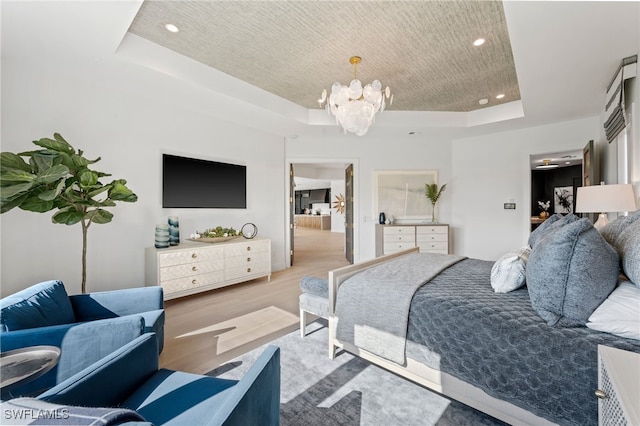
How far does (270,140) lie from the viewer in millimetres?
5031

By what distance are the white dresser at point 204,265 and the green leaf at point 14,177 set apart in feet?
5.28

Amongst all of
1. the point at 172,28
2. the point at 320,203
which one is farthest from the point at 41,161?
the point at 320,203

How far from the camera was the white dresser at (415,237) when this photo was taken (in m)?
5.07

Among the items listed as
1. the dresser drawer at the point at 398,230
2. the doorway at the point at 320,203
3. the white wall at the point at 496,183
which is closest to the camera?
the white wall at the point at 496,183

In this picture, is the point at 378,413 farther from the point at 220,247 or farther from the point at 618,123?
the point at 618,123

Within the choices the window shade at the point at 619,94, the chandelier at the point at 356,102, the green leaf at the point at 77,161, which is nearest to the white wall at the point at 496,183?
the window shade at the point at 619,94

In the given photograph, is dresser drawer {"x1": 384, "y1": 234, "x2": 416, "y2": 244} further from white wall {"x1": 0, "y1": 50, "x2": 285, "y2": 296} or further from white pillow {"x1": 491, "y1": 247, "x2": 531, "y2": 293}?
white pillow {"x1": 491, "y1": 247, "x2": 531, "y2": 293}

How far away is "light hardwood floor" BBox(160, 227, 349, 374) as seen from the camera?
2.14 meters

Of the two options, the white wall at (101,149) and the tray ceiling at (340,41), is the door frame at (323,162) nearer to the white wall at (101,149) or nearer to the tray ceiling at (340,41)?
the white wall at (101,149)

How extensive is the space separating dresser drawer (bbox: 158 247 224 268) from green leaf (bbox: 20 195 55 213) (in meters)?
1.43

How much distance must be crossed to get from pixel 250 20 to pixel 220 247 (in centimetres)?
265

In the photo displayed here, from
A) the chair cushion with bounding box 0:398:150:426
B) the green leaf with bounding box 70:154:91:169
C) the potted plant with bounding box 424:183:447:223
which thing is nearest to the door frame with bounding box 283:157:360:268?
the potted plant with bounding box 424:183:447:223

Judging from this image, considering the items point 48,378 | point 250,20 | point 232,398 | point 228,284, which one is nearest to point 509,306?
point 232,398

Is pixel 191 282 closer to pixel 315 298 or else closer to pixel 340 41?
pixel 315 298
